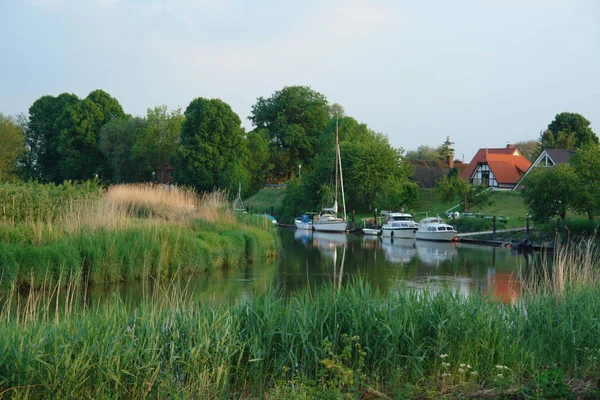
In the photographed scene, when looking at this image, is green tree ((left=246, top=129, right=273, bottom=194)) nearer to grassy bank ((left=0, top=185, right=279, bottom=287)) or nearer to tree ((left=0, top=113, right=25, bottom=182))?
tree ((left=0, top=113, right=25, bottom=182))

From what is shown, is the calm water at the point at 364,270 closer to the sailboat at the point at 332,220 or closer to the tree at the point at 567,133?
the sailboat at the point at 332,220

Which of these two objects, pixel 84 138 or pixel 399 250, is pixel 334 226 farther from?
pixel 84 138

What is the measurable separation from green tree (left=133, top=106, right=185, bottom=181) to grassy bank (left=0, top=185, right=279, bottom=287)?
136ft

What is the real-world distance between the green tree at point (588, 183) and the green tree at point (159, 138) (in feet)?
136

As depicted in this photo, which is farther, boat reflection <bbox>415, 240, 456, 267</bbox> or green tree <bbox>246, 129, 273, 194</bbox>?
A: green tree <bbox>246, 129, 273, 194</bbox>

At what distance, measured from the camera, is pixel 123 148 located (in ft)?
220

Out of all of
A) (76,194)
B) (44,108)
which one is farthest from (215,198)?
(44,108)

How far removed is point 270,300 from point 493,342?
108 inches

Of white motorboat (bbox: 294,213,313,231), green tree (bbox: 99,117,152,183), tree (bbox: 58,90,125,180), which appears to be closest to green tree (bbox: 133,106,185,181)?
green tree (bbox: 99,117,152,183)

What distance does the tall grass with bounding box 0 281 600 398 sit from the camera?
5.96 metres

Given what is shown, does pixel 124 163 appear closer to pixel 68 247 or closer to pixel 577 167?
pixel 577 167

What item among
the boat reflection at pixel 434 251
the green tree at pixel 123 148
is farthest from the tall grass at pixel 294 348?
the green tree at pixel 123 148

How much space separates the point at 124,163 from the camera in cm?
6825

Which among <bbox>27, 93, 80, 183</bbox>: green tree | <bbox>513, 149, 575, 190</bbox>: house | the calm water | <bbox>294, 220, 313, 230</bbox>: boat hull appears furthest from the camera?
<bbox>27, 93, 80, 183</bbox>: green tree
